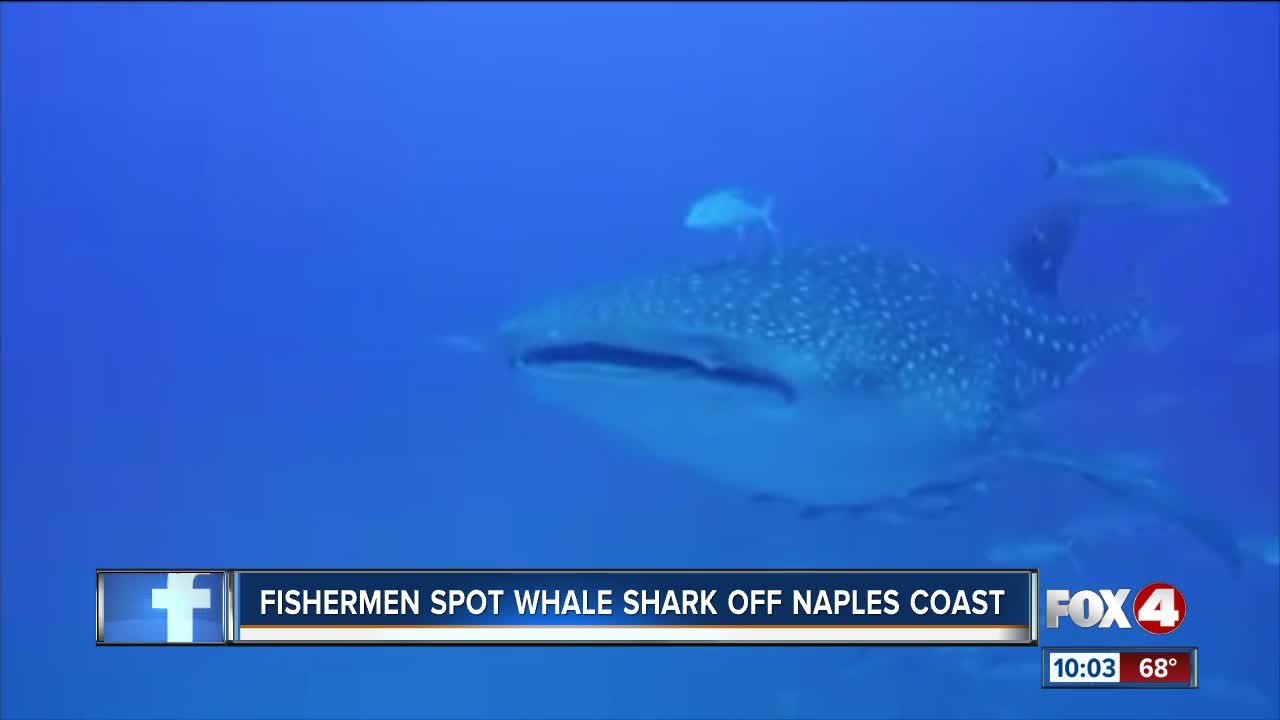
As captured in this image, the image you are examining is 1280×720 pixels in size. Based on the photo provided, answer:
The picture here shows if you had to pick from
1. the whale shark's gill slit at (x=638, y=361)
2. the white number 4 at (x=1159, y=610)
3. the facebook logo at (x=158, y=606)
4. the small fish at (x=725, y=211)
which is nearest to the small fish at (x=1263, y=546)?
the white number 4 at (x=1159, y=610)

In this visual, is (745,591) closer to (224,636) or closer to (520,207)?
(224,636)

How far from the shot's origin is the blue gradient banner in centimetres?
336

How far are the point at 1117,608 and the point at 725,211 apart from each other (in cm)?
281

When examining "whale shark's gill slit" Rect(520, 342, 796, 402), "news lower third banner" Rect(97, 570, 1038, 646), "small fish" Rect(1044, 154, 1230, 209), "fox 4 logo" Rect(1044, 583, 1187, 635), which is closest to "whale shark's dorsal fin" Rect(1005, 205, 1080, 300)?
"small fish" Rect(1044, 154, 1230, 209)

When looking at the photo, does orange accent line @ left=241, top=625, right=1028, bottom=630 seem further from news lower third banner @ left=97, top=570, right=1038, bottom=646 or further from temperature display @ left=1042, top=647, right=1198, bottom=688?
temperature display @ left=1042, top=647, right=1198, bottom=688

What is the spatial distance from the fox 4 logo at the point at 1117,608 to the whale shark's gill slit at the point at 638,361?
1525 mm

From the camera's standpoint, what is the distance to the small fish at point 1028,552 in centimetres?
499

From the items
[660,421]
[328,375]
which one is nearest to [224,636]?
[660,421]

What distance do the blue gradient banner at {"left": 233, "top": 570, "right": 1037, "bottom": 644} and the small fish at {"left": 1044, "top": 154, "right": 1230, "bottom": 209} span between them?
5.94 ft

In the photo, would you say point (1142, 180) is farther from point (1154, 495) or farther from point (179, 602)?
point (179, 602)

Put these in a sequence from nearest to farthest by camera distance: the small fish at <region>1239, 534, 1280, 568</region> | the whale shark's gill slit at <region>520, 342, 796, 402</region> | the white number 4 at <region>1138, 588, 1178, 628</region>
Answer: the whale shark's gill slit at <region>520, 342, 796, 402</region> < the white number 4 at <region>1138, 588, 1178, 628</region> < the small fish at <region>1239, 534, 1280, 568</region>

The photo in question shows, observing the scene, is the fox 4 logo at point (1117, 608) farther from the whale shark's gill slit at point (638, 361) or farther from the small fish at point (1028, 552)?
the whale shark's gill slit at point (638, 361)

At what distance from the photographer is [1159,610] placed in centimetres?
357

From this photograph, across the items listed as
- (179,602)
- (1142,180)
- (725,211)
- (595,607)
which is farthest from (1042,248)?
(179,602)
